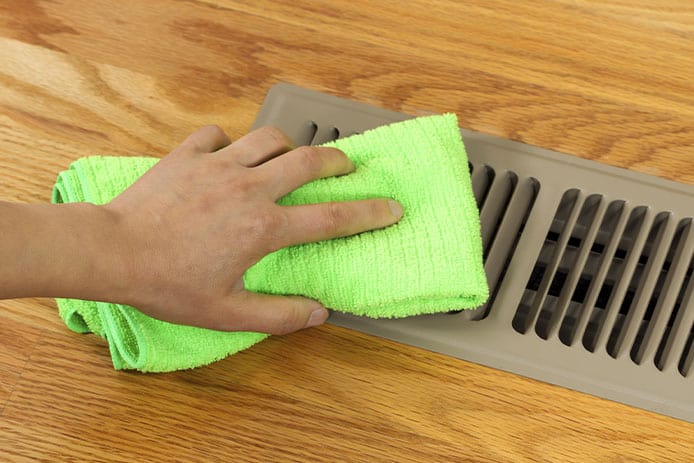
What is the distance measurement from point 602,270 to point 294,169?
27cm

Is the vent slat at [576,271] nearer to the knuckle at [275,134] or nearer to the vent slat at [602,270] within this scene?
the vent slat at [602,270]

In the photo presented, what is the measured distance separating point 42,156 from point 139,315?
0.20m

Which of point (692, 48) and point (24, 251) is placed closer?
point (24, 251)

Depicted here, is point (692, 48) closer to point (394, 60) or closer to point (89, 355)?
point (394, 60)

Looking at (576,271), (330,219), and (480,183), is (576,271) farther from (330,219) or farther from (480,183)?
(330,219)

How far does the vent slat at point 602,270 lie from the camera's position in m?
0.66

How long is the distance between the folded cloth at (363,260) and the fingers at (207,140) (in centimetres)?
4

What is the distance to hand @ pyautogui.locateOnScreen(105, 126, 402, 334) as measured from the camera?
589mm

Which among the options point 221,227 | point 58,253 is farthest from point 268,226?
point 58,253

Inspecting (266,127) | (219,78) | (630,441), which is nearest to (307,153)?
(266,127)

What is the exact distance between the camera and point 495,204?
0.71m

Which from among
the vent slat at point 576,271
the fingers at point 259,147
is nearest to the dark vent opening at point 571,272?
the vent slat at point 576,271

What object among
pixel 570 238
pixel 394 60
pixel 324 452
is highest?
pixel 394 60

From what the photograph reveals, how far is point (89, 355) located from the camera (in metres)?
0.65
